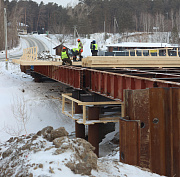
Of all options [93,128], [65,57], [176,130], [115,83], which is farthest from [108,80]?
[65,57]

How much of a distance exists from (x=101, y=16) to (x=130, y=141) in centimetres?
10857

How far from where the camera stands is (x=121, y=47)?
2373 inches

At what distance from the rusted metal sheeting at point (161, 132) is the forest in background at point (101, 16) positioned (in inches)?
3514

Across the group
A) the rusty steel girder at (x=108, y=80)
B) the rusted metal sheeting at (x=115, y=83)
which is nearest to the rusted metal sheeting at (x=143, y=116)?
the rusty steel girder at (x=108, y=80)

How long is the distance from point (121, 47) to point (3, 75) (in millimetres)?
35046

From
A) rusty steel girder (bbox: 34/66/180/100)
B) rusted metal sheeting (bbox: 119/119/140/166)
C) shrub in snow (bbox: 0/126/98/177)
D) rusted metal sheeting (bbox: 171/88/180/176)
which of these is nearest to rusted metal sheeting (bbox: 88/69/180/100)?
rusty steel girder (bbox: 34/66/180/100)

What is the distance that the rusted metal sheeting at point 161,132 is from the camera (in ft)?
22.1

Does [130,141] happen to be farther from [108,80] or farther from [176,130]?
[108,80]

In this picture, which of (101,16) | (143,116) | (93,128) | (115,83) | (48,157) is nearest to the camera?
(48,157)

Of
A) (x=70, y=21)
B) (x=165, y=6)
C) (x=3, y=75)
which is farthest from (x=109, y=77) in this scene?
(x=165, y=6)

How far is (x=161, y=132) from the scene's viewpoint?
6797mm

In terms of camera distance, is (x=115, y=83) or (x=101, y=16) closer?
(x=115, y=83)

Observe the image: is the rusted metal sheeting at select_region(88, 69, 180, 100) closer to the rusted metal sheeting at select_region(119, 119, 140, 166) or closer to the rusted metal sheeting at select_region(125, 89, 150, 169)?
the rusted metal sheeting at select_region(125, 89, 150, 169)

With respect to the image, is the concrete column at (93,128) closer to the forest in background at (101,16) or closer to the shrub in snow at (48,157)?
the shrub in snow at (48,157)
